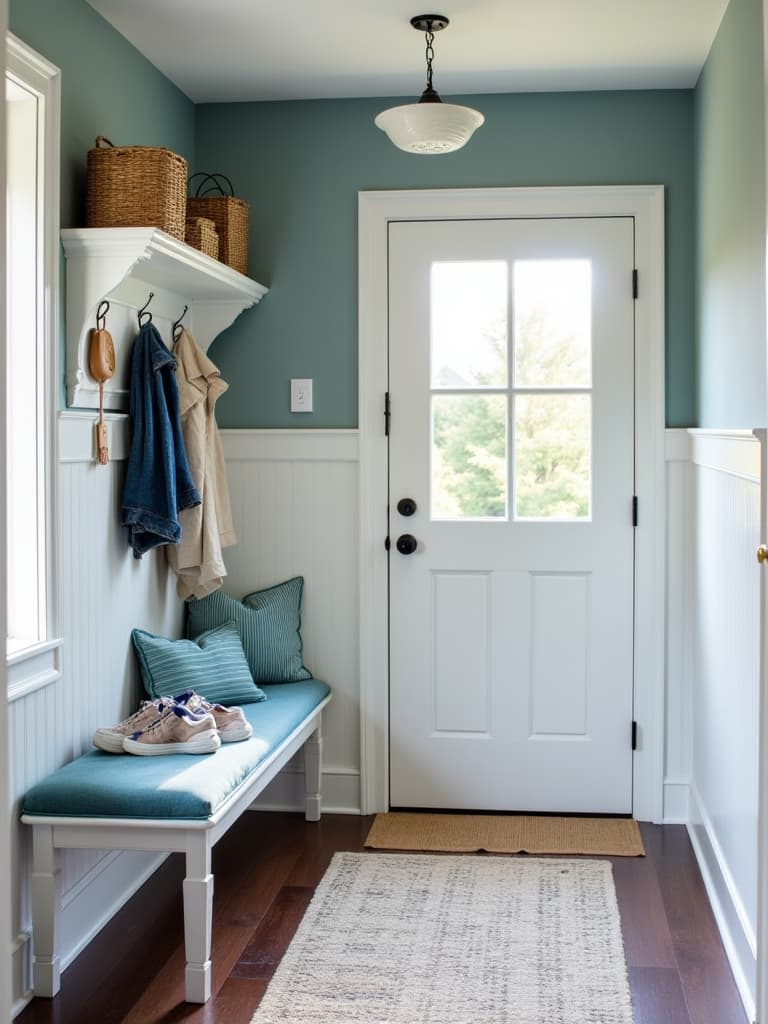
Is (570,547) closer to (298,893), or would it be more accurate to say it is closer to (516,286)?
(516,286)

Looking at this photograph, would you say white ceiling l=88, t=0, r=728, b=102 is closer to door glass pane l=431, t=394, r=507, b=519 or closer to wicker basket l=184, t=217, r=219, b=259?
wicker basket l=184, t=217, r=219, b=259

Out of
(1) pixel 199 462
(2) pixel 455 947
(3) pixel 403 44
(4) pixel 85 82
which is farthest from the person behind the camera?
(1) pixel 199 462

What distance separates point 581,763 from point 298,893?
1116mm

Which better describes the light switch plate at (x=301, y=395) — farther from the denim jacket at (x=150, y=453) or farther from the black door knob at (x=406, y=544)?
the denim jacket at (x=150, y=453)

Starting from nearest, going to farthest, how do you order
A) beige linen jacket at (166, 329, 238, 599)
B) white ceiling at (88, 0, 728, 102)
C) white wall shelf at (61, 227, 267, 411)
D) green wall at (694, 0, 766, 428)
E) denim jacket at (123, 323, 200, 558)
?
green wall at (694, 0, 766, 428) < white wall shelf at (61, 227, 267, 411) < white ceiling at (88, 0, 728, 102) < denim jacket at (123, 323, 200, 558) < beige linen jacket at (166, 329, 238, 599)

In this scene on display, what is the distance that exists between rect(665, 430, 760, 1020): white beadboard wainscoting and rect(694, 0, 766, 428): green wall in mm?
132

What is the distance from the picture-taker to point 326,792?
3.96 m

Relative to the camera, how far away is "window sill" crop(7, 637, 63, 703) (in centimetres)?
253

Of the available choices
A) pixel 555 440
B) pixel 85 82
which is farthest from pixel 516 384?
pixel 85 82

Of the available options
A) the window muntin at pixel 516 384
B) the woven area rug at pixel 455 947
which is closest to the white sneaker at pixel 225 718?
the woven area rug at pixel 455 947

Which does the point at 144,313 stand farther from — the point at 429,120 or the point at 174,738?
the point at 174,738

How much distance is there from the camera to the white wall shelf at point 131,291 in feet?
9.21

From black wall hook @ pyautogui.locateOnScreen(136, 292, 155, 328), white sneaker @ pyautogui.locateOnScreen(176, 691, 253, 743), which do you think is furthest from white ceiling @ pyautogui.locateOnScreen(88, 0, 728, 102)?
white sneaker @ pyautogui.locateOnScreen(176, 691, 253, 743)

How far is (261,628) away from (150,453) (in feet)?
2.79
